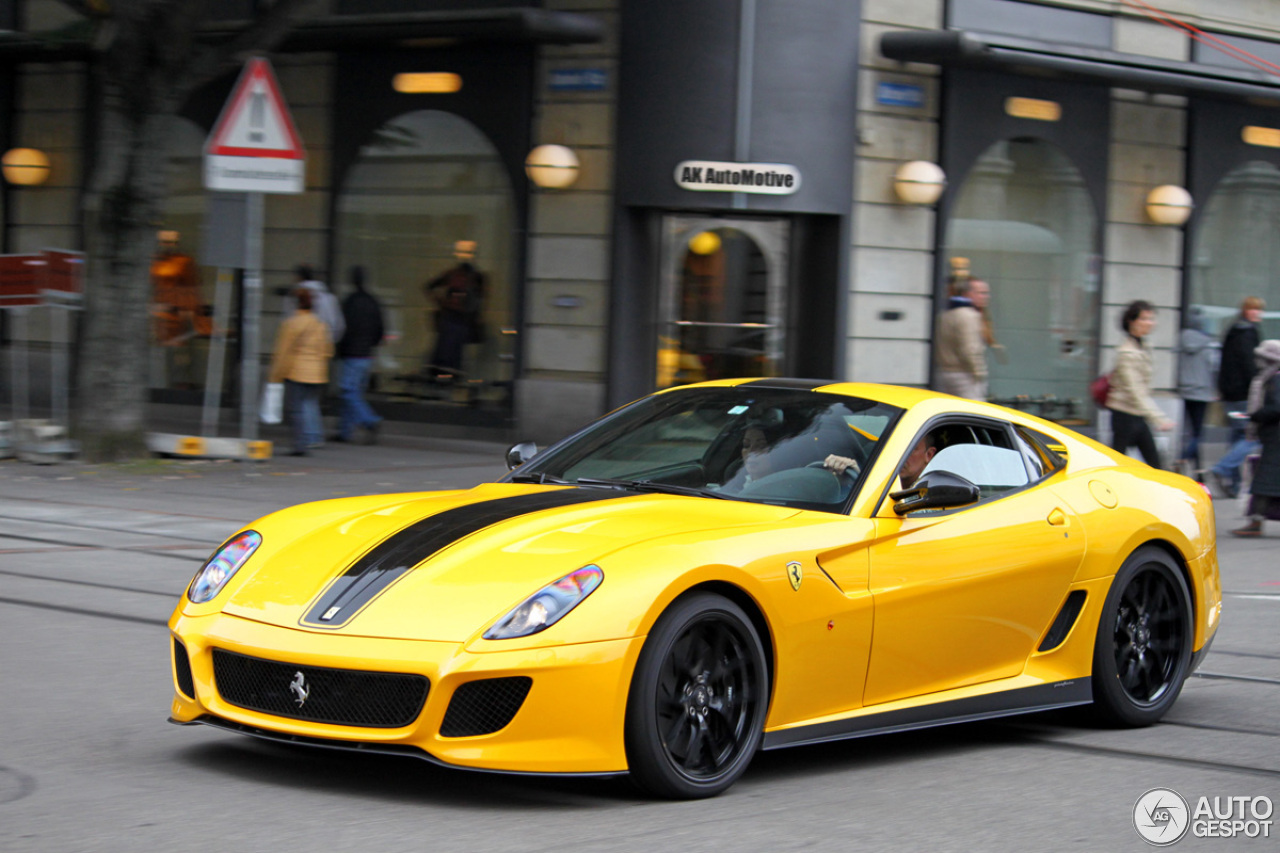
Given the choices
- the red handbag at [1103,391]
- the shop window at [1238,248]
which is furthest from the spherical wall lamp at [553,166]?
the shop window at [1238,248]

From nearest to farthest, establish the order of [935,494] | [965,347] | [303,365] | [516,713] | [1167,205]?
[516,713], [935,494], [965,347], [303,365], [1167,205]

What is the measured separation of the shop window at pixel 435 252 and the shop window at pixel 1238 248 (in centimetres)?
863

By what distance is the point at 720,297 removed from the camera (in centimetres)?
1758

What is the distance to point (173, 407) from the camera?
19.8 metres

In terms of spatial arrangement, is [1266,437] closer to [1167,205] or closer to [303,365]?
[1167,205]

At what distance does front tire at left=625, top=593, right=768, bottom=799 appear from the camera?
4.52 metres

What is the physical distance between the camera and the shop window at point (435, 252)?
58.9 feet

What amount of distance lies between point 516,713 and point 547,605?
0.30m

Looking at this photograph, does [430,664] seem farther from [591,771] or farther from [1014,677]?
[1014,677]

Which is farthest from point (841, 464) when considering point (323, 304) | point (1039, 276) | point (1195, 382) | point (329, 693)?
point (1039, 276)

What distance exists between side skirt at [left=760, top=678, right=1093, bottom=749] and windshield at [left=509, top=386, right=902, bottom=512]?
27.7 inches

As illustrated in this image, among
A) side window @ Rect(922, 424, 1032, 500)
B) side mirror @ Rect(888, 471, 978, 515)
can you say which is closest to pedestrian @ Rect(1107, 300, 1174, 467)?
side window @ Rect(922, 424, 1032, 500)

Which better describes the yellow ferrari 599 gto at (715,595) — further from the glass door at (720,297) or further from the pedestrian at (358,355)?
the glass door at (720,297)

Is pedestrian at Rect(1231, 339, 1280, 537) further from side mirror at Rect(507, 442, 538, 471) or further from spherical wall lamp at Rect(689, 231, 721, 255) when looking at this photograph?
side mirror at Rect(507, 442, 538, 471)
